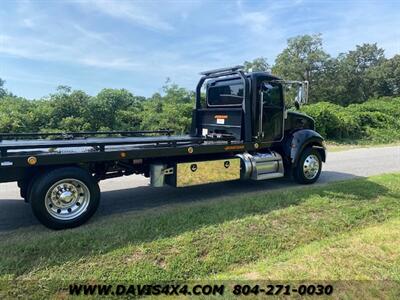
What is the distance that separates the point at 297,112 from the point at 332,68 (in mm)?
37879

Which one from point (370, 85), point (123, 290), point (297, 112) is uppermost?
point (370, 85)

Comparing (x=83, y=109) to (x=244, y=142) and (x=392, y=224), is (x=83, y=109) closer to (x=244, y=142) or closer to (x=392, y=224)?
(x=244, y=142)

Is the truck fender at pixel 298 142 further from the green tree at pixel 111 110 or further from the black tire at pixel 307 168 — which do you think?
the green tree at pixel 111 110

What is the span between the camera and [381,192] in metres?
7.10

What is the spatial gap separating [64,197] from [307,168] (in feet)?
16.9

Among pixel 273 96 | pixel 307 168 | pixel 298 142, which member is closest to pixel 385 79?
pixel 307 168

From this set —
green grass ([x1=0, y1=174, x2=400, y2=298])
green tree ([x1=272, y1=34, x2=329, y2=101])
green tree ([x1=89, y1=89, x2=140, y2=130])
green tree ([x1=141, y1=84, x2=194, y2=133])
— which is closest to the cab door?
green grass ([x1=0, y1=174, x2=400, y2=298])

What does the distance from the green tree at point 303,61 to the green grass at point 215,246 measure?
36709mm

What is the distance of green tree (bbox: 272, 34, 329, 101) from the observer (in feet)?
133

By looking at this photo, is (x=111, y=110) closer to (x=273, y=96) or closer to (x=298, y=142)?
(x=273, y=96)

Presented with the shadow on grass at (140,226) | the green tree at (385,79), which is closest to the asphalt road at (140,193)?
the shadow on grass at (140,226)

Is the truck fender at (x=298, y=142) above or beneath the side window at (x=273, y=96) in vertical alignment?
beneath

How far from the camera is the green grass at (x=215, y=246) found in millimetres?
3848

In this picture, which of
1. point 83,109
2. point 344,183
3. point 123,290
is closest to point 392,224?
point 344,183
